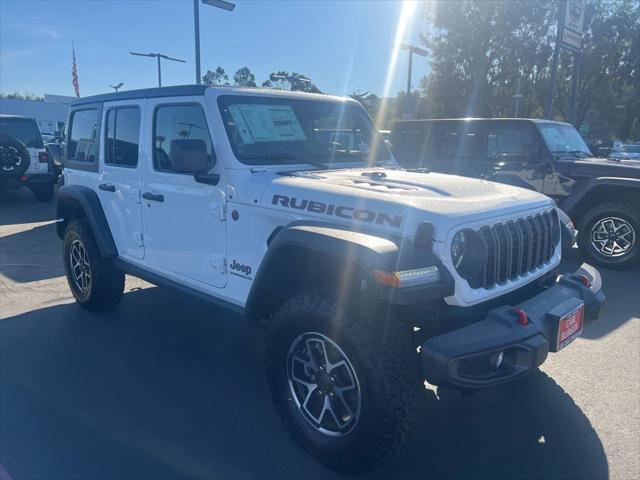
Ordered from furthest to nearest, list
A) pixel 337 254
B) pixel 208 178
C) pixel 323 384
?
pixel 208 178, pixel 323 384, pixel 337 254

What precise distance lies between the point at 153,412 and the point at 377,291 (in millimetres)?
1788

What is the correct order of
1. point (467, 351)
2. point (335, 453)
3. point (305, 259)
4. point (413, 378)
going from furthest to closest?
point (305, 259) < point (335, 453) < point (413, 378) < point (467, 351)

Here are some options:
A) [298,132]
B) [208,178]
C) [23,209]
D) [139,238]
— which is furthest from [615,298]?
[23,209]

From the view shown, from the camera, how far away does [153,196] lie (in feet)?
12.7

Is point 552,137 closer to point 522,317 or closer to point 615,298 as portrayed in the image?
point 615,298

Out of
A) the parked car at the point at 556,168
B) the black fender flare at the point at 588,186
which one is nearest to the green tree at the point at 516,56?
the parked car at the point at 556,168

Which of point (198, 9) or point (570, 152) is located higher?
point (198, 9)

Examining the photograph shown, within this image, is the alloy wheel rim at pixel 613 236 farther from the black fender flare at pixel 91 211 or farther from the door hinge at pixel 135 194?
the black fender flare at pixel 91 211

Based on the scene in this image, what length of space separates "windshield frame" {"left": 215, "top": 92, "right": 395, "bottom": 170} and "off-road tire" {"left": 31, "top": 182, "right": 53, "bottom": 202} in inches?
394

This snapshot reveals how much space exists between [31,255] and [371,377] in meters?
6.52

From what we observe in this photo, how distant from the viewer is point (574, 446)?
287cm

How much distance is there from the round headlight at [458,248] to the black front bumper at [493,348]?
0.29 meters

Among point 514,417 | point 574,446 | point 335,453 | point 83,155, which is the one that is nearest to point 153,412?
point 335,453

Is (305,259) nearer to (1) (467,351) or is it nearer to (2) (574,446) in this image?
(1) (467,351)
